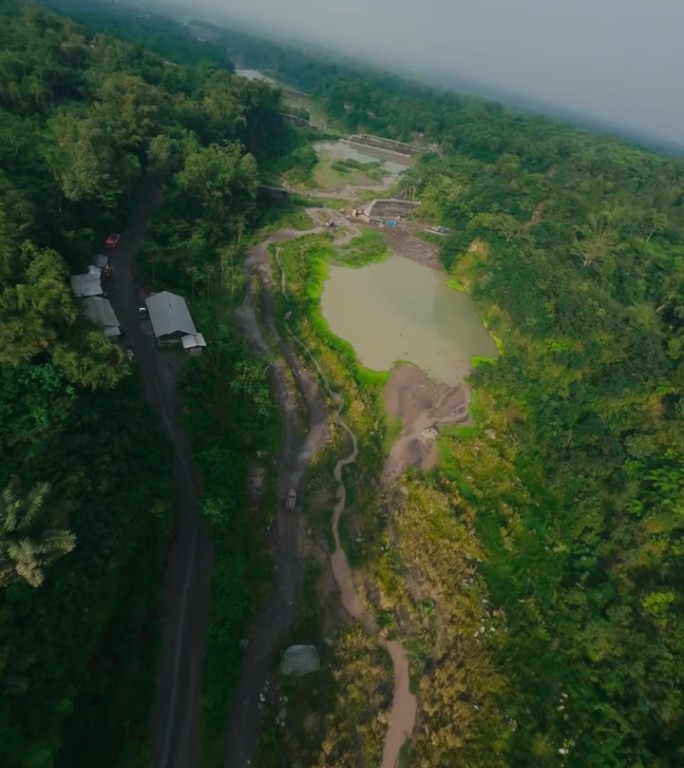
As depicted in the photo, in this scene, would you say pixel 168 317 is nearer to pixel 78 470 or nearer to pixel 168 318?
pixel 168 318

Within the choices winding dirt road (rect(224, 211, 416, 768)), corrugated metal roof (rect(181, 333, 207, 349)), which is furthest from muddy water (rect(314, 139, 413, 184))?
corrugated metal roof (rect(181, 333, 207, 349))

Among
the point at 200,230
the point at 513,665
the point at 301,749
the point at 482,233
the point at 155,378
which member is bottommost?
the point at 301,749

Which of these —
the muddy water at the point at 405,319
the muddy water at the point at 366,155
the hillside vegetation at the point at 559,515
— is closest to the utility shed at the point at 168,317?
the muddy water at the point at 405,319

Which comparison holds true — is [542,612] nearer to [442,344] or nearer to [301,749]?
[301,749]

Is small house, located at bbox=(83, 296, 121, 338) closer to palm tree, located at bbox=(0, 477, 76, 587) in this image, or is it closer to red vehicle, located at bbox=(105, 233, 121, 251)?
red vehicle, located at bbox=(105, 233, 121, 251)

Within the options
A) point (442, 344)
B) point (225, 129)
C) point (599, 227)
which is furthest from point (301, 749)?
point (225, 129)

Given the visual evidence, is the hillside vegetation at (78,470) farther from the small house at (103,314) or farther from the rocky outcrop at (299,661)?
the small house at (103,314)

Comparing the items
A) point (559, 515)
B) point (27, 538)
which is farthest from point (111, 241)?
point (559, 515)
